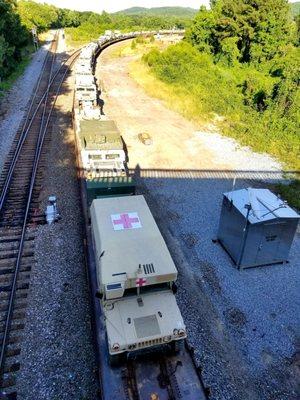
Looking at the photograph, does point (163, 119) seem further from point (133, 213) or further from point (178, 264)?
point (133, 213)

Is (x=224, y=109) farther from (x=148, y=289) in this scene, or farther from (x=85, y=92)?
(x=148, y=289)

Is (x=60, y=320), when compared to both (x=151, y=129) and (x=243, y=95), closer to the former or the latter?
(x=151, y=129)

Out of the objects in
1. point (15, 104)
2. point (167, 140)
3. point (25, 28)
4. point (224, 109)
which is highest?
point (25, 28)

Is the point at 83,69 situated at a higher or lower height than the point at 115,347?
higher

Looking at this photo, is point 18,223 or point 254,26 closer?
point 18,223

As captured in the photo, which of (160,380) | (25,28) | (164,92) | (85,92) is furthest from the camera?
(25,28)

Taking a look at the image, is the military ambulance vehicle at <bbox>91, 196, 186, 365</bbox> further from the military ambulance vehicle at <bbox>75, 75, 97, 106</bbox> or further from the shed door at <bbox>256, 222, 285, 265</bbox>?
the military ambulance vehicle at <bbox>75, 75, 97, 106</bbox>

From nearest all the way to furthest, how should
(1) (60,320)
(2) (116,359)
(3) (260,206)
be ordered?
(2) (116,359) → (1) (60,320) → (3) (260,206)

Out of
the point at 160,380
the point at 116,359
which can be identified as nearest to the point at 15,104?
the point at 116,359

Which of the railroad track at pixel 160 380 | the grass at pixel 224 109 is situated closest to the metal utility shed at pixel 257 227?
the grass at pixel 224 109
